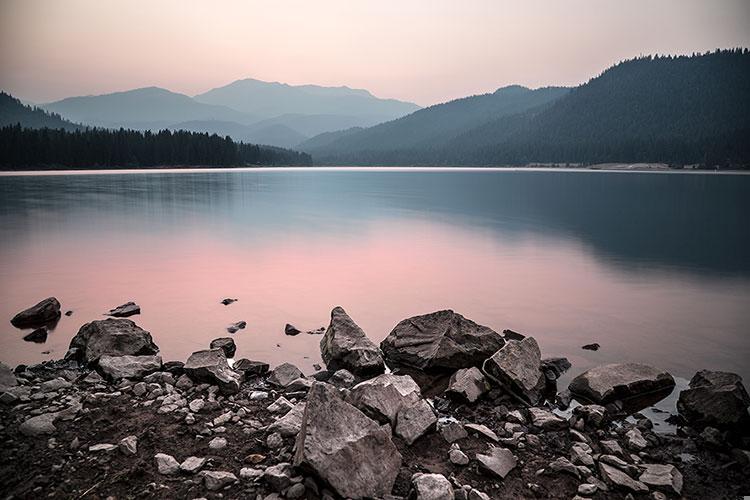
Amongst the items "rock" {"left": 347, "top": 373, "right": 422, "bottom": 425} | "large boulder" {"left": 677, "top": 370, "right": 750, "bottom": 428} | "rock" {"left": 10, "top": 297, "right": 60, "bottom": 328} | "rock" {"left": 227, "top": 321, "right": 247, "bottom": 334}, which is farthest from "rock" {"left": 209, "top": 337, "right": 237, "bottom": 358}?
"large boulder" {"left": 677, "top": 370, "right": 750, "bottom": 428}

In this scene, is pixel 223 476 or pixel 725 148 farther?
pixel 725 148

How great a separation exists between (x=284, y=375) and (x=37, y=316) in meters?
7.34

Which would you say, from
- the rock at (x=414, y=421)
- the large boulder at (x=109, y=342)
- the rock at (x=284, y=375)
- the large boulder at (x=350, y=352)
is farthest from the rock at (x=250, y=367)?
the rock at (x=414, y=421)

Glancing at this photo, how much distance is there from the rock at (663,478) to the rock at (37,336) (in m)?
11.3

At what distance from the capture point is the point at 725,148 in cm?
16312

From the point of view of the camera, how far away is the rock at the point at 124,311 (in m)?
12.3

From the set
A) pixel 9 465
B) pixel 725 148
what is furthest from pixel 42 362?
pixel 725 148

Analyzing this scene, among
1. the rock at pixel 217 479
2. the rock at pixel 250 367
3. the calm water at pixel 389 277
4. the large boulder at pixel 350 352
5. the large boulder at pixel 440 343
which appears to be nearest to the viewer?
the rock at pixel 217 479

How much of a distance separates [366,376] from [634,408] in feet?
14.6

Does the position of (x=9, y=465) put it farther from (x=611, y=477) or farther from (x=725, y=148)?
(x=725, y=148)

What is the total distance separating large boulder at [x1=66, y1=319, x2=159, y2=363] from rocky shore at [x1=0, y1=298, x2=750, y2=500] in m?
0.03

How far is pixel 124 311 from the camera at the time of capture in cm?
1242

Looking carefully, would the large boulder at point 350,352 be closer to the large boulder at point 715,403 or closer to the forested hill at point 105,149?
the large boulder at point 715,403

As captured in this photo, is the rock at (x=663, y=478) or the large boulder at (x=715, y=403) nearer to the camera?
the rock at (x=663, y=478)
